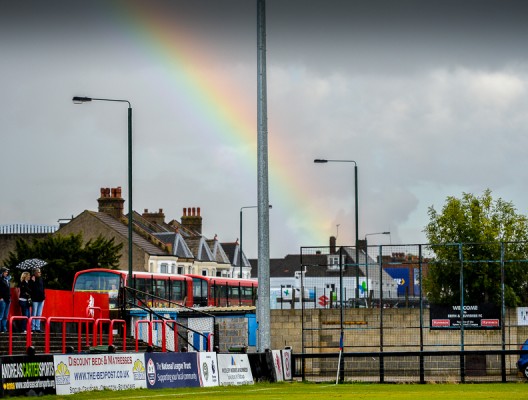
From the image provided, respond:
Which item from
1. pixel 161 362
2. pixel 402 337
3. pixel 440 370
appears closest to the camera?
pixel 161 362

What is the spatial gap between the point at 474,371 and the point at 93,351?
53.2ft

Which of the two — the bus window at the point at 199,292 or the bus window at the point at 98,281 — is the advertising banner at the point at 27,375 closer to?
the bus window at the point at 98,281

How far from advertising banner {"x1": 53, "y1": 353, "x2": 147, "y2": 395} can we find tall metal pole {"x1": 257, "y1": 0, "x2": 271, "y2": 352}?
425cm

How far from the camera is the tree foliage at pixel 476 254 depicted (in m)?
50.4

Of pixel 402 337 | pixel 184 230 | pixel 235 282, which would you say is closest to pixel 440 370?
pixel 402 337

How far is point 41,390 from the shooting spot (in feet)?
71.2

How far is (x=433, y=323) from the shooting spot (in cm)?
4412

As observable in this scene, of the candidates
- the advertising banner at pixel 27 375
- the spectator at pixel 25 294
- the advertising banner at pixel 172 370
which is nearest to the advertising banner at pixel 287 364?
the advertising banner at pixel 172 370

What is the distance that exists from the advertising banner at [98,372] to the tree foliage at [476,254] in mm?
21805

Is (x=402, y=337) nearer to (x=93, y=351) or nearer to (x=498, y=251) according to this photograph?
(x=498, y=251)

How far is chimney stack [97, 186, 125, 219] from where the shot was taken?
98750 mm

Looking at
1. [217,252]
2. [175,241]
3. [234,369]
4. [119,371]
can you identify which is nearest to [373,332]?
[234,369]

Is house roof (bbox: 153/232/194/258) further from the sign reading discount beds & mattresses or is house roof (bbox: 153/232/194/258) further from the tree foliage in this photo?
the sign reading discount beds & mattresses

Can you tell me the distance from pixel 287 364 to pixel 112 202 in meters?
67.5
